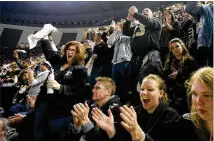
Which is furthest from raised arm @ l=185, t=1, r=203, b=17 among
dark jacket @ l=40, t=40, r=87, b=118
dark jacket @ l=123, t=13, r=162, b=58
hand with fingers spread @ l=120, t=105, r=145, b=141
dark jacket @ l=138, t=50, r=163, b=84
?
hand with fingers spread @ l=120, t=105, r=145, b=141

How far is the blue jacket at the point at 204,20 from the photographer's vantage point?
82.7 inches

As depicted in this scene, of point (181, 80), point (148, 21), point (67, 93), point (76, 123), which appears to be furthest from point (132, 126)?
point (148, 21)

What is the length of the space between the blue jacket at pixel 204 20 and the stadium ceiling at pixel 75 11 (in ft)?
6.40

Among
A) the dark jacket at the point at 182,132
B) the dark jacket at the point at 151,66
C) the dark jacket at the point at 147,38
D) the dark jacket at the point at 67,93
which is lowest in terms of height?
the dark jacket at the point at 182,132

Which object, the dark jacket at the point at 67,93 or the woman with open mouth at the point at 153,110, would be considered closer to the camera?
the woman with open mouth at the point at 153,110

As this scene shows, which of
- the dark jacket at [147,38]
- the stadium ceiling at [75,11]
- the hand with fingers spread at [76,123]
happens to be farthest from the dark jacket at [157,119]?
the stadium ceiling at [75,11]

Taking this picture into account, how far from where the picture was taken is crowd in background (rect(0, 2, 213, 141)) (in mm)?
1145

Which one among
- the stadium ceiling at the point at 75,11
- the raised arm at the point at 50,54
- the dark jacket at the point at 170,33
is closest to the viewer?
the raised arm at the point at 50,54

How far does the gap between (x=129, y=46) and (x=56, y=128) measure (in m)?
1.10

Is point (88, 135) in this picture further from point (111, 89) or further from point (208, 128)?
point (208, 128)

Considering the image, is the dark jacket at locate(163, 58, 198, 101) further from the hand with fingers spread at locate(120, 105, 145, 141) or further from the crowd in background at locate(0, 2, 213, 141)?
the hand with fingers spread at locate(120, 105, 145, 141)

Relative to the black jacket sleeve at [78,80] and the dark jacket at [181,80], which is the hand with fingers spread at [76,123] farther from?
the dark jacket at [181,80]

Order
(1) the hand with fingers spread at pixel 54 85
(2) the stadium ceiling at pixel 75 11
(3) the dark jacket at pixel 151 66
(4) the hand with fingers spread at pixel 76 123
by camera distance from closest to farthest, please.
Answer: (4) the hand with fingers spread at pixel 76 123 → (1) the hand with fingers spread at pixel 54 85 → (3) the dark jacket at pixel 151 66 → (2) the stadium ceiling at pixel 75 11

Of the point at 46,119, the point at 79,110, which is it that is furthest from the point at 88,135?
the point at 46,119
